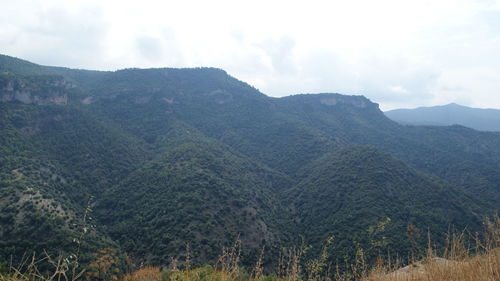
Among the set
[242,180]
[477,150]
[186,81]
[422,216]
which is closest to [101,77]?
[186,81]

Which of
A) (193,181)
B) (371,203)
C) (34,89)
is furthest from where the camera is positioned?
(34,89)

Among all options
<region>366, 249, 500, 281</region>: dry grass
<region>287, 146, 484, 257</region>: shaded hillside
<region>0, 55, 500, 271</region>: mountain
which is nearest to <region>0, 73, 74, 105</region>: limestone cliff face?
<region>0, 55, 500, 271</region>: mountain

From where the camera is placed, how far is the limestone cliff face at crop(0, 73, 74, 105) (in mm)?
55250

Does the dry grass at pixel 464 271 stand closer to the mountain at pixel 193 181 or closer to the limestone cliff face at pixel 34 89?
the mountain at pixel 193 181

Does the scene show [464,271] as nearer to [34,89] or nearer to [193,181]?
[193,181]

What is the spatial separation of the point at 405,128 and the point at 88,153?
107800 millimetres

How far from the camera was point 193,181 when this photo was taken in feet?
150

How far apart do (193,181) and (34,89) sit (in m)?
44.1

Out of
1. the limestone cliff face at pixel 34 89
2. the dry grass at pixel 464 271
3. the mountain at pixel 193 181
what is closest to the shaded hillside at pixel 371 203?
the mountain at pixel 193 181

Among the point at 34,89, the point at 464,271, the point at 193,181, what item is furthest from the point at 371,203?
the point at 34,89

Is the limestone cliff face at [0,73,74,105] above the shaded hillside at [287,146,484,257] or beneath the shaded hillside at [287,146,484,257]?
above

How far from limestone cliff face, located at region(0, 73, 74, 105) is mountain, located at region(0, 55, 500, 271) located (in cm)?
25

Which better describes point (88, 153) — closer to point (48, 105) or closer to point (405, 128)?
point (48, 105)

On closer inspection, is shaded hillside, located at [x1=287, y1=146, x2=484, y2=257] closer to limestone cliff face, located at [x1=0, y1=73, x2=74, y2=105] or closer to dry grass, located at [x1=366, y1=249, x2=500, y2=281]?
dry grass, located at [x1=366, y1=249, x2=500, y2=281]
